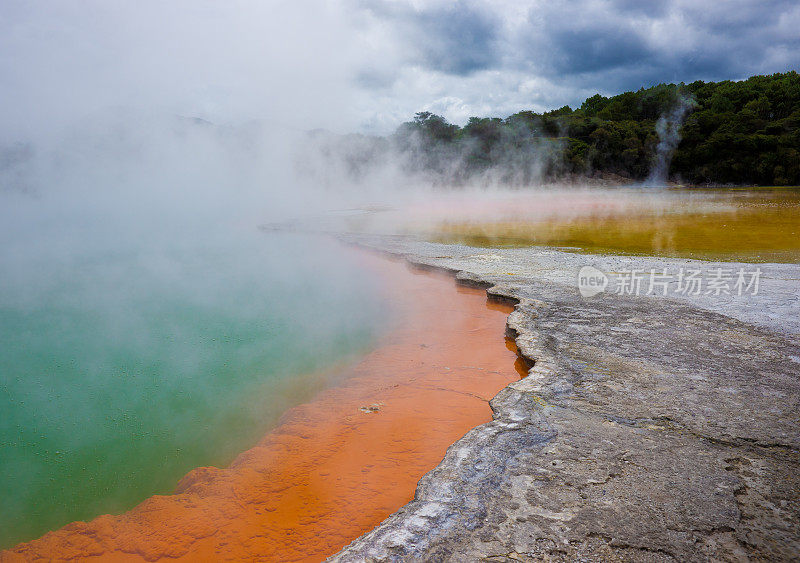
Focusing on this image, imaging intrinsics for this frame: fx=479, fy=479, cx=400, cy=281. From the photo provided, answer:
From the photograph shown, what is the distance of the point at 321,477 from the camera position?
2.49 meters

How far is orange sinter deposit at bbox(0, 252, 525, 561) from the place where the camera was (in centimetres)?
213

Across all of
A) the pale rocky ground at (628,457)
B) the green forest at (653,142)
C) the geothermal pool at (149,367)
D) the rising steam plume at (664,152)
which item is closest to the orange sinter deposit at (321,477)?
the geothermal pool at (149,367)

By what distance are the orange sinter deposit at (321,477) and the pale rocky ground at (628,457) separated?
0.40m

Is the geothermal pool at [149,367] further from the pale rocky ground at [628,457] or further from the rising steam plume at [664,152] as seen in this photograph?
the rising steam plume at [664,152]

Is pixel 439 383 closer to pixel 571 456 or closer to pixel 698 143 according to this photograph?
pixel 571 456

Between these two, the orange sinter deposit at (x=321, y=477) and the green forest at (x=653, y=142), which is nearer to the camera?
the orange sinter deposit at (x=321, y=477)

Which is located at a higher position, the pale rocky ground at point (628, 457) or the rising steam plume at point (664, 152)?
the rising steam plume at point (664, 152)

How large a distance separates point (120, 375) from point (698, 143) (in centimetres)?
3847

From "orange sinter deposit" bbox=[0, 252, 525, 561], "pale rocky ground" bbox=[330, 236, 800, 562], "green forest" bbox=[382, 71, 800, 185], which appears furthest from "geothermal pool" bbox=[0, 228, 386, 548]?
"green forest" bbox=[382, 71, 800, 185]

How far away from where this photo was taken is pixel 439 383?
344cm

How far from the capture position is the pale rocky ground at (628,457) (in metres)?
1.56

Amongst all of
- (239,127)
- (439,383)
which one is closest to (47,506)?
(439,383)

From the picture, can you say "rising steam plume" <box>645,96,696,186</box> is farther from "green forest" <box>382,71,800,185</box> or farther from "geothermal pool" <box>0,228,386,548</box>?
"geothermal pool" <box>0,228,386,548</box>

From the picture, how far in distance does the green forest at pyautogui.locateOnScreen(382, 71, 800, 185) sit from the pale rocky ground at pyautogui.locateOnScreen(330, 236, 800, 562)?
2805cm
